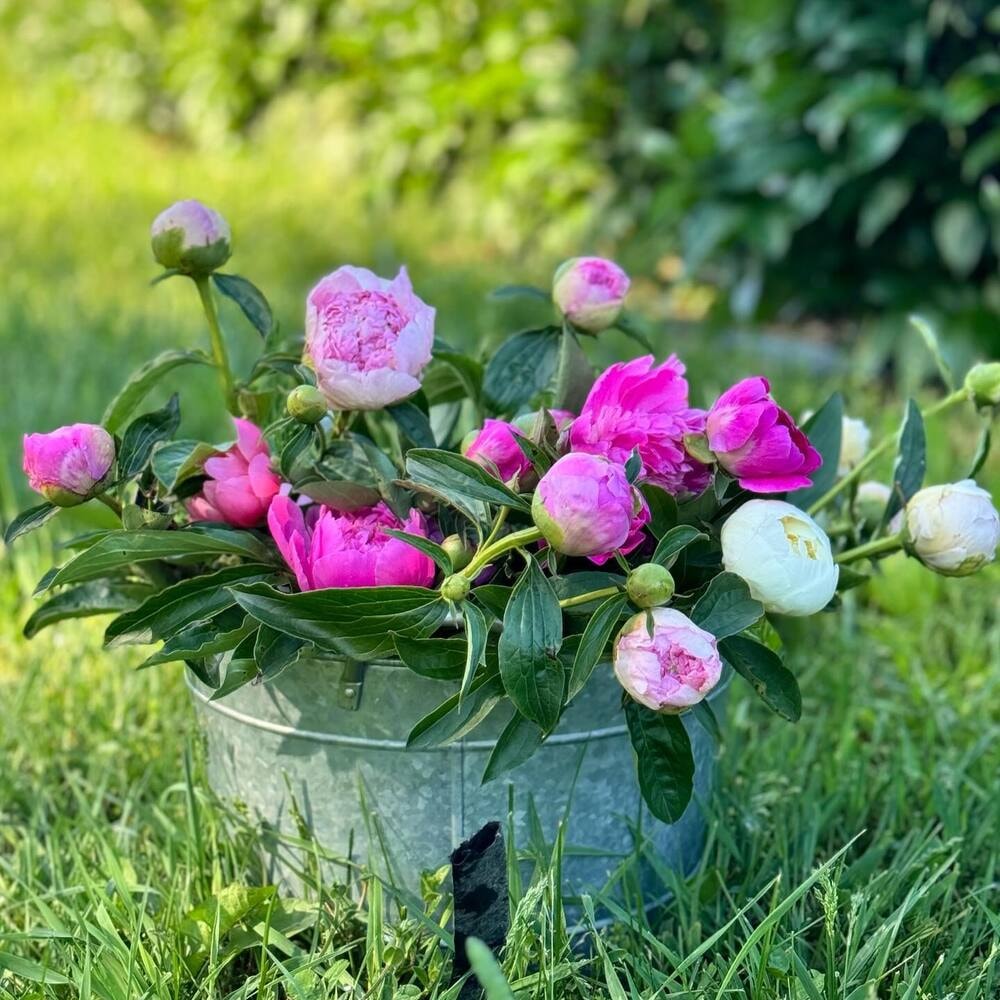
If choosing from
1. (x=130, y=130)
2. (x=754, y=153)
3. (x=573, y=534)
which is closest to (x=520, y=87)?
(x=754, y=153)

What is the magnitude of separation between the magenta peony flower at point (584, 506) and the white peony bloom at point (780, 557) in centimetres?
9

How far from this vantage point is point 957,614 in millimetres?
1751

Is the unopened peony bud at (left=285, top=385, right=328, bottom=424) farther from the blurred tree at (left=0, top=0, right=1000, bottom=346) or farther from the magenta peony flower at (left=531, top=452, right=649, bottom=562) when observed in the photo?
the blurred tree at (left=0, top=0, right=1000, bottom=346)

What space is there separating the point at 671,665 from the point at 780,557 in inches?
4.5

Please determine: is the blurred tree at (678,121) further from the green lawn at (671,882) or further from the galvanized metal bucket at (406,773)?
the galvanized metal bucket at (406,773)

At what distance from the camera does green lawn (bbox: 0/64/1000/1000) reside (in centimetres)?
90

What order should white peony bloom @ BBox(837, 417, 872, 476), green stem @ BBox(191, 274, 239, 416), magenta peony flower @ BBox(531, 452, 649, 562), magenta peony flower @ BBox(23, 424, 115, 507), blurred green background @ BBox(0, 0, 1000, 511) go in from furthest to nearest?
blurred green background @ BBox(0, 0, 1000, 511)
white peony bloom @ BBox(837, 417, 872, 476)
green stem @ BBox(191, 274, 239, 416)
magenta peony flower @ BBox(23, 424, 115, 507)
magenta peony flower @ BBox(531, 452, 649, 562)

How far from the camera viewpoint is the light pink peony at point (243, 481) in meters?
0.92

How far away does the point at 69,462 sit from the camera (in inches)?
33.9

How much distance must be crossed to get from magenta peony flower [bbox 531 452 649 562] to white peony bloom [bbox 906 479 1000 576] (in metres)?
0.26

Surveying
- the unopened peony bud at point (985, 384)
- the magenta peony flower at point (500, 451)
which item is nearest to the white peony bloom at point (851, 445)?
the unopened peony bud at point (985, 384)

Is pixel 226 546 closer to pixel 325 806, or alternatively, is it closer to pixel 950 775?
pixel 325 806

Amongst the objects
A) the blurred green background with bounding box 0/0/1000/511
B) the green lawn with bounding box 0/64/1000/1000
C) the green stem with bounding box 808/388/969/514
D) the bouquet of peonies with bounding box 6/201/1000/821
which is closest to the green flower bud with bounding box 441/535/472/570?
the bouquet of peonies with bounding box 6/201/1000/821

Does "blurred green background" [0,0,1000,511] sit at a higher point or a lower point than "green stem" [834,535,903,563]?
lower
